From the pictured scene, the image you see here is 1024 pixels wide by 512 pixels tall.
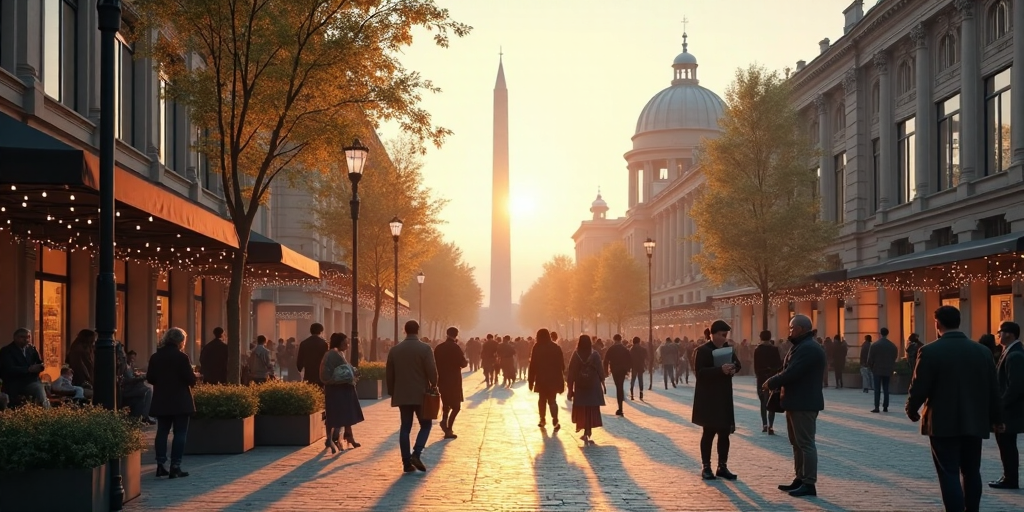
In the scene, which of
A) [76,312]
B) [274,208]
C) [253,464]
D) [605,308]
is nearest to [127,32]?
[76,312]

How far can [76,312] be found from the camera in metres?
23.9

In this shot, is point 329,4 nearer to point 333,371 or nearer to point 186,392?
point 333,371

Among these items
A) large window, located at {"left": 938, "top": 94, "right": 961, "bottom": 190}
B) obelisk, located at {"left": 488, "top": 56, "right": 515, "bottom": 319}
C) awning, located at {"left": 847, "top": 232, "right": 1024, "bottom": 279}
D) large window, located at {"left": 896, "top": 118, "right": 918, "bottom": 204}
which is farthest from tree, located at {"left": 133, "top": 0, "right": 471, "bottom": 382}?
obelisk, located at {"left": 488, "top": 56, "right": 515, "bottom": 319}

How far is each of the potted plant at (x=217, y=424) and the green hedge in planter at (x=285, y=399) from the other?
3.93ft

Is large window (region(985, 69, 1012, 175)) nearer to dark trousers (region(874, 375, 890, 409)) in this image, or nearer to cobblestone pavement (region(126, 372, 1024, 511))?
dark trousers (region(874, 375, 890, 409))

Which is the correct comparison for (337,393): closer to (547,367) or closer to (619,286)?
(547,367)

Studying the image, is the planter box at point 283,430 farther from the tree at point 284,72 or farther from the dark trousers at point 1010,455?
the dark trousers at point 1010,455

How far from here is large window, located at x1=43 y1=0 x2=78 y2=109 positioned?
69.2 ft

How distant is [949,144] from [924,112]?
2.01 meters

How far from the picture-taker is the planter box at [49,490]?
10219mm

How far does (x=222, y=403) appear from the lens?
15930 millimetres

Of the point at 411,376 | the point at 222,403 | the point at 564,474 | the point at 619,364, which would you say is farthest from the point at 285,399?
the point at 619,364

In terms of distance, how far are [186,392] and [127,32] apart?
586 inches

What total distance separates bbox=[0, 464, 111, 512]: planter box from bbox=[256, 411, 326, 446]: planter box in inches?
273
